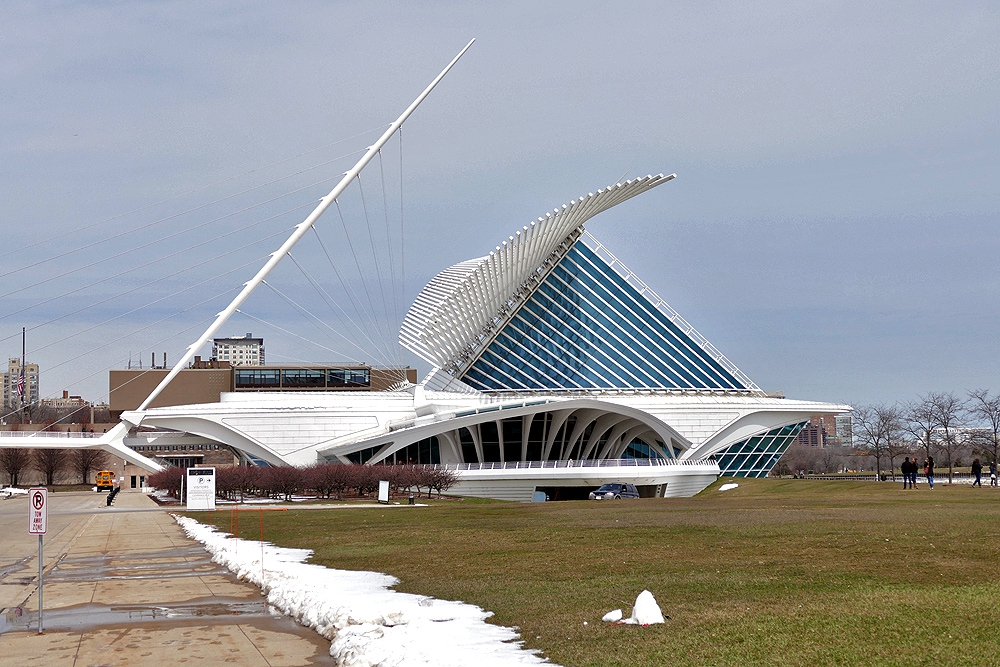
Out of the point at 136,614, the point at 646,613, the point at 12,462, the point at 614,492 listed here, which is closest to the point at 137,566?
the point at 136,614

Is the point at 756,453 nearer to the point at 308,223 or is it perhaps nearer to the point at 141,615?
the point at 308,223

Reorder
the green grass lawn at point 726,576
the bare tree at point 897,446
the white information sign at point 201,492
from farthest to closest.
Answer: the bare tree at point 897,446 → the white information sign at point 201,492 → the green grass lawn at point 726,576

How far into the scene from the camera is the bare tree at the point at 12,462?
97.2m

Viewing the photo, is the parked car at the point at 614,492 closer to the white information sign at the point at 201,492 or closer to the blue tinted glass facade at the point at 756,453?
the blue tinted glass facade at the point at 756,453

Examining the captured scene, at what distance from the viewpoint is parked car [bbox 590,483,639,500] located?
5056 centimetres

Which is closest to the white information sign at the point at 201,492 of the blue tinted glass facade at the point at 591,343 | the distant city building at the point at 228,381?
the blue tinted glass facade at the point at 591,343

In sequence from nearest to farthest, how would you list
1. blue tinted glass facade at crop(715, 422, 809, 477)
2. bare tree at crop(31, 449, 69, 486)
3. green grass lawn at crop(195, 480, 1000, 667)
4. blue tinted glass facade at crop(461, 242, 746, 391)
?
green grass lawn at crop(195, 480, 1000, 667) < blue tinted glass facade at crop(715, 422, 809, 477) < blue tinted glass facade at crop(461, 242, 746, 391) < bare tree at crop(31, 449, 69, 486)

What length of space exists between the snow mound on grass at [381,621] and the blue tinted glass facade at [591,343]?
51501 millimetres

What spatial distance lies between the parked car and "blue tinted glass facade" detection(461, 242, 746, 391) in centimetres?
1380

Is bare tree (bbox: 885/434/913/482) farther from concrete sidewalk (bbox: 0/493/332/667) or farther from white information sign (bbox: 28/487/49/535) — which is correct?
white information sign (bbox: 28/487/49/535)

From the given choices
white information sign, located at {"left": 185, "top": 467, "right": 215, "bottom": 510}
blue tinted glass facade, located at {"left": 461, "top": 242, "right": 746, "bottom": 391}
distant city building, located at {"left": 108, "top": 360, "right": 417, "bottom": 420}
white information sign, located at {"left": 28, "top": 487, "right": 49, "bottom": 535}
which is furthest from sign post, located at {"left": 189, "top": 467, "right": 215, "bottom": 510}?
distant city building, located at {"left": 108, "top": 360, "right": 417, "bottom": 420}

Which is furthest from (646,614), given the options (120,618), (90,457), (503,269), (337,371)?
(337,371)

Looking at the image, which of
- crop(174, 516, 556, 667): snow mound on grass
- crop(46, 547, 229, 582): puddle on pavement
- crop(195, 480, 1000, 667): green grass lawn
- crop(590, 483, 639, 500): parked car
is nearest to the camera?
crop(195, 480, 1000, 667): green grass lawn

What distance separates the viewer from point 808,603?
1084 cm
